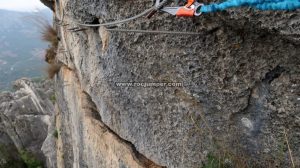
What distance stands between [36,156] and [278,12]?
99.2 feet

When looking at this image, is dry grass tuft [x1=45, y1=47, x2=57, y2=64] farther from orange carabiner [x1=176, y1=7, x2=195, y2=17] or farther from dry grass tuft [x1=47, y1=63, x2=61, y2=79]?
orange carabiner [x1=176, y1=7, x2=195, y2=17]

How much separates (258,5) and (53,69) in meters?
9.98

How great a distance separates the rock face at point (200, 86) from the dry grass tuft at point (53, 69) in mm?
5019

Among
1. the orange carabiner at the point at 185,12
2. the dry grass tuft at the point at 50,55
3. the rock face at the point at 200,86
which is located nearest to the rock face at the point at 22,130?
the dry grass tuft at the point at 50,55

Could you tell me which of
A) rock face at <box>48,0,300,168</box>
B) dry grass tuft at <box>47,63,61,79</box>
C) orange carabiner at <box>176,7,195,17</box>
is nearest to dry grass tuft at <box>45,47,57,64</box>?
dry grass tuft at <box>47,63,61,79</box>

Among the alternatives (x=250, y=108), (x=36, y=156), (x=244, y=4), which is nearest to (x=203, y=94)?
(x=250, y=108)

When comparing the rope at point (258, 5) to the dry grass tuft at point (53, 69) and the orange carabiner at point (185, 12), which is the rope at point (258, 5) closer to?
the orange carabiner at point (185, 12)

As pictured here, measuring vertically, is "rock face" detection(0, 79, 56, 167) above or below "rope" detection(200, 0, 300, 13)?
below

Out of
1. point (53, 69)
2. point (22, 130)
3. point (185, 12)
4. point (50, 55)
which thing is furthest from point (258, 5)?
point (22, 130)

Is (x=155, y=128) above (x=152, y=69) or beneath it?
beneath

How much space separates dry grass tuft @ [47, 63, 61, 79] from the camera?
12.0m

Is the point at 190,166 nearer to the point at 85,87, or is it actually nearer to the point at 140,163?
the point at 140,163

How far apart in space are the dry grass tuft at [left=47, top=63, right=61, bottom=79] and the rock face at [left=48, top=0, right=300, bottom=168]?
502 cm

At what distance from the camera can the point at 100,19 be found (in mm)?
6070
